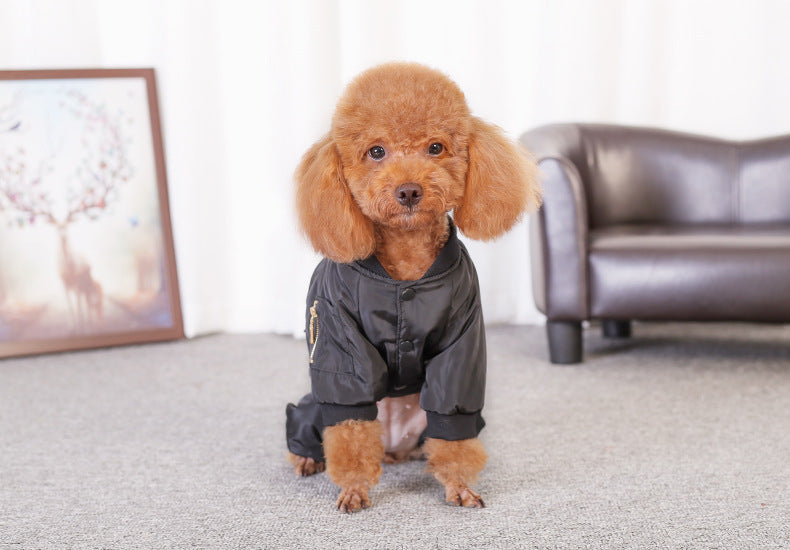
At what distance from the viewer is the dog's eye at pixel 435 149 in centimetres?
118

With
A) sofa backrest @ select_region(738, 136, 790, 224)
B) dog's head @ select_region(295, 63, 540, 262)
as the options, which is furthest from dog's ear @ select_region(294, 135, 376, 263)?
sofa backrest @ select_region(738, 136, 790, 224)

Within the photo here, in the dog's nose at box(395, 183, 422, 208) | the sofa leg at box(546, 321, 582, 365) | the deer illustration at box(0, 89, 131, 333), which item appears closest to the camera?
the dog's nose at box(395, 183, 422, 208)

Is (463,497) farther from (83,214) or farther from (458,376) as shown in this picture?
(83,214)

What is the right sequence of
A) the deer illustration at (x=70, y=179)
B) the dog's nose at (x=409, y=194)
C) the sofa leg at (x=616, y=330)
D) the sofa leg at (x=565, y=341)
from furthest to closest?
the sofa leg at (x=616, y=330), the deer illustration at (x=70, y=179), the sofa leg at (x=565, y=341), the dog's nose at (x=409, y=194)

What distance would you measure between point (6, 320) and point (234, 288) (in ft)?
2.53

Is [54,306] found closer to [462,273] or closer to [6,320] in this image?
[6,320]

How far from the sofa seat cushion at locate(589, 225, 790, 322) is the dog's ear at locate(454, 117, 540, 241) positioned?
926mm

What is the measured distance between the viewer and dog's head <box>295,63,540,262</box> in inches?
45.1

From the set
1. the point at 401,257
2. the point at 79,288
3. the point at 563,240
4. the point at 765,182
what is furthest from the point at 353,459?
the point at 765,182

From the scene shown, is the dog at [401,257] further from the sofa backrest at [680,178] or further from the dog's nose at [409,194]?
the sofa backrest at [680,178]

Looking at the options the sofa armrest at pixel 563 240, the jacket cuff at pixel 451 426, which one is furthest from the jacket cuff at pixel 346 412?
the sofa armrest at pixel 563 240

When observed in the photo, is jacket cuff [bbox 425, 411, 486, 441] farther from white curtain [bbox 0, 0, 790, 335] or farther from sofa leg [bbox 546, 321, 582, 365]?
white curtain [bbox 0, 0, 790, 335]

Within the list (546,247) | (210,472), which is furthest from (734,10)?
(210,472)

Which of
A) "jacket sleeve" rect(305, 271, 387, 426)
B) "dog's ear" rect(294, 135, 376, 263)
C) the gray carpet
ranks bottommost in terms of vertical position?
the gray carpet
